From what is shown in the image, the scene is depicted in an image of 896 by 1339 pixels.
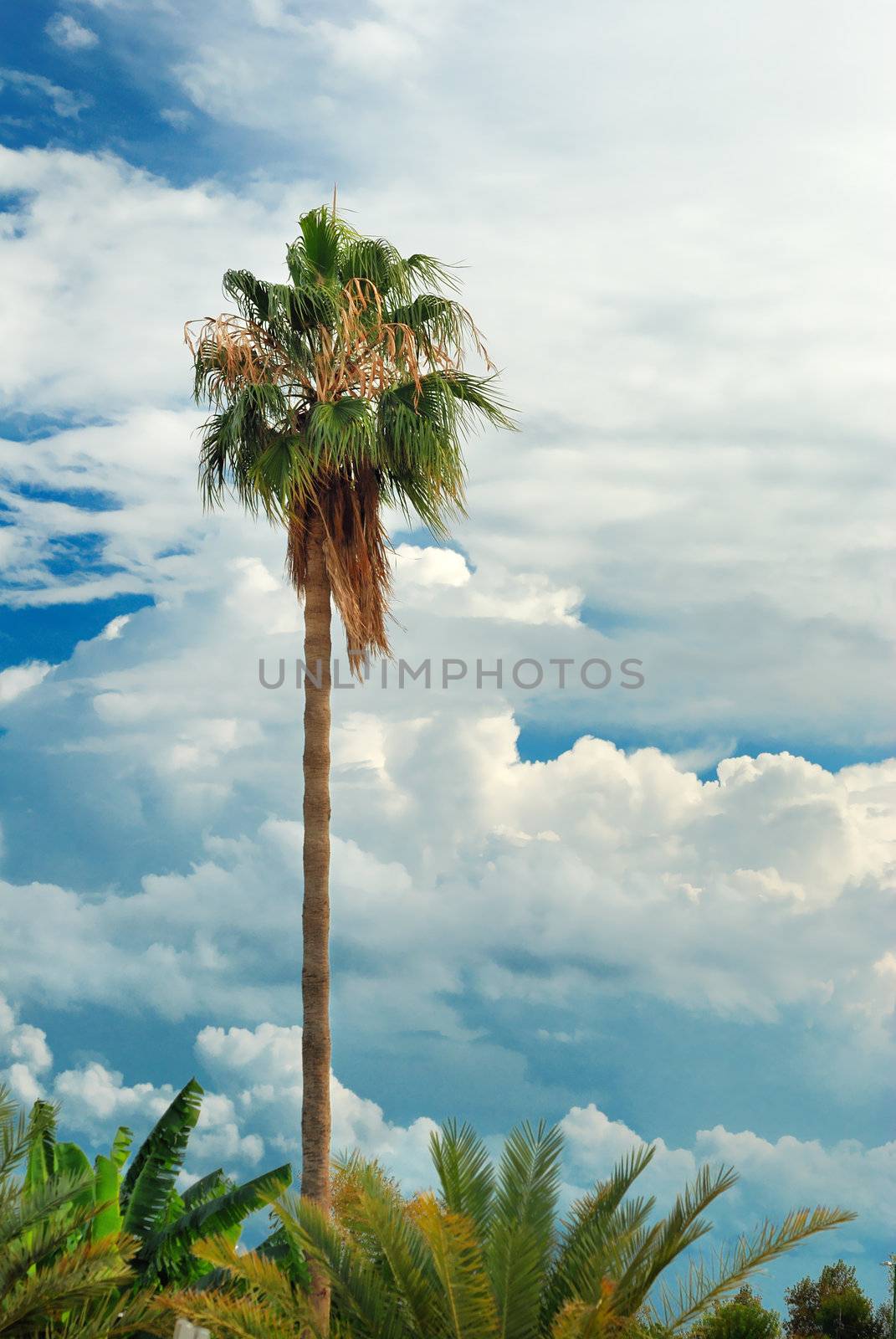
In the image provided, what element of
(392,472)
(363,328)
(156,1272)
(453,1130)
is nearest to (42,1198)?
(156,1272)

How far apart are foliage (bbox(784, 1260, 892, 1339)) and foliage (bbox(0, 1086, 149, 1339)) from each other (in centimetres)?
→ 1623

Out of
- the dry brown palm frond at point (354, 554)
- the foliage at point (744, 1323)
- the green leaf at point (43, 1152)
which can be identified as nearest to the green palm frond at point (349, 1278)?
the green leaf at point (43, 1152)

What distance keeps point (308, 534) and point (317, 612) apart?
3.31ft

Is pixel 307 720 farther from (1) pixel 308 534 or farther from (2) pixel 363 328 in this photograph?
(2) pixel 363 328

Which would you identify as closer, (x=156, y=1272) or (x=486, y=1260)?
(x=486, y=1260)

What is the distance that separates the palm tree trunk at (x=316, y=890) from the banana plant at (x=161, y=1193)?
1.82ft

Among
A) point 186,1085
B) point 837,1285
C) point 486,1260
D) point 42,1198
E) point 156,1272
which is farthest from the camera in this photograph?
point 837,1285

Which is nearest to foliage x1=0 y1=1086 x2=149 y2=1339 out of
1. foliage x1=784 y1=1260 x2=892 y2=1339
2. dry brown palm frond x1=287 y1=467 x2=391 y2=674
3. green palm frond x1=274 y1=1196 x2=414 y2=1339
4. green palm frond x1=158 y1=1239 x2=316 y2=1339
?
green palm frond x1=158 y1=1239 x2=316 y2=1339

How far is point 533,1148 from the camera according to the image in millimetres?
9203

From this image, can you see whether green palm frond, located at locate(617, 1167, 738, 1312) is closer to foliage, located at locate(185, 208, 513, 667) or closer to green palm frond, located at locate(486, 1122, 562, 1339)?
green palm frond, located at locate(486, 1122, 562, 1339)

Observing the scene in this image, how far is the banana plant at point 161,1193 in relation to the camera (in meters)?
12.6

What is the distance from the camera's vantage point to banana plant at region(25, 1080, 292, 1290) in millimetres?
12555

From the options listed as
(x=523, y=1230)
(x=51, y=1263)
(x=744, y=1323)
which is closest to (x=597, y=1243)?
(x=523, y=1230)

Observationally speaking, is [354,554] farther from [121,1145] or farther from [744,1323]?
[744,1323]
